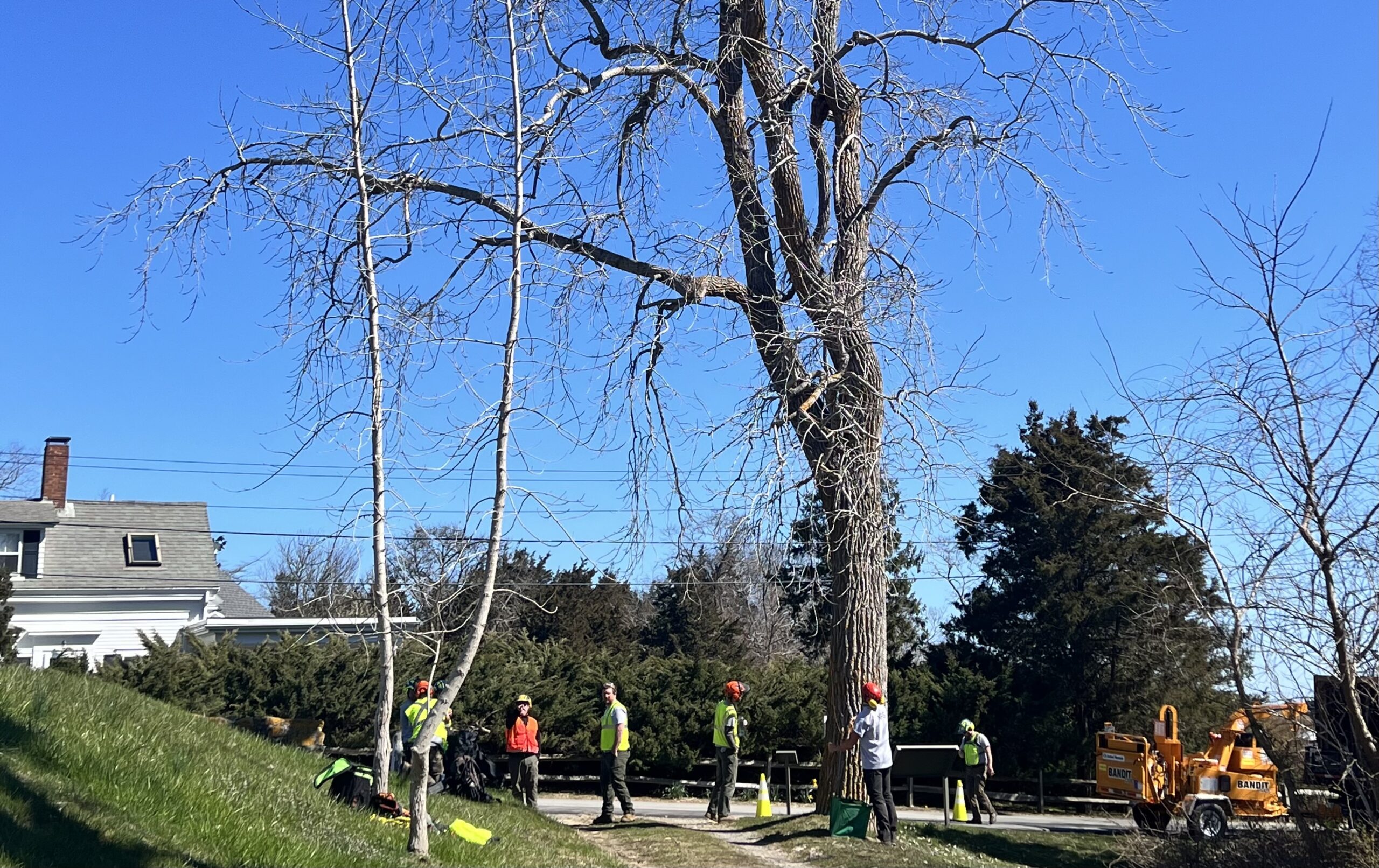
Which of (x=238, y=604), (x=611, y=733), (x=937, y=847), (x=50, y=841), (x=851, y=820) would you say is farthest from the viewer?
(x=238, y=604)

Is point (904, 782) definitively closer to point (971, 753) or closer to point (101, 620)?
point (971, 753)

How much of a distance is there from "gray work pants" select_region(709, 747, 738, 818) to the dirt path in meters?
0.57

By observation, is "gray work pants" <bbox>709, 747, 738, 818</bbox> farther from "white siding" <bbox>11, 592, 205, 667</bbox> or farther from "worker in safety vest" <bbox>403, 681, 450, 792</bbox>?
"white siding" <bbox>11, 592, 205, 667</bbox>

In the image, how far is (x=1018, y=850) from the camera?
15859 mm

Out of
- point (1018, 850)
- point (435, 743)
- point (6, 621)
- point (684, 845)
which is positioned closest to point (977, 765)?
point (1018, 850)

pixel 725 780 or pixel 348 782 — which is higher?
pixel 348 782

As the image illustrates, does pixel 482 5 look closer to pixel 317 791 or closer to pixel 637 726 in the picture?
pixel 317 791

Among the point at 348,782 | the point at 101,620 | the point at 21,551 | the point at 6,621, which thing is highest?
the point at 21,551

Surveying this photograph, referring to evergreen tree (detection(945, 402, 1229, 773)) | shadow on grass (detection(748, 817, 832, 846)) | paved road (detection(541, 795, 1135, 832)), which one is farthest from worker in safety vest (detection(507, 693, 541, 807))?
evergreen tree (detection(945, 402, 1229, 773))

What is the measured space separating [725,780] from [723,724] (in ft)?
2.45

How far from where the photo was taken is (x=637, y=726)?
2334cm

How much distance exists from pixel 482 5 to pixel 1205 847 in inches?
391

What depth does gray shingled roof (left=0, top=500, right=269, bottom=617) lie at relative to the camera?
1320 inches

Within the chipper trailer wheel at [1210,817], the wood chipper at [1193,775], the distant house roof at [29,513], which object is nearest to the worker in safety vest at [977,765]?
the wood chipper at [1193,775]
